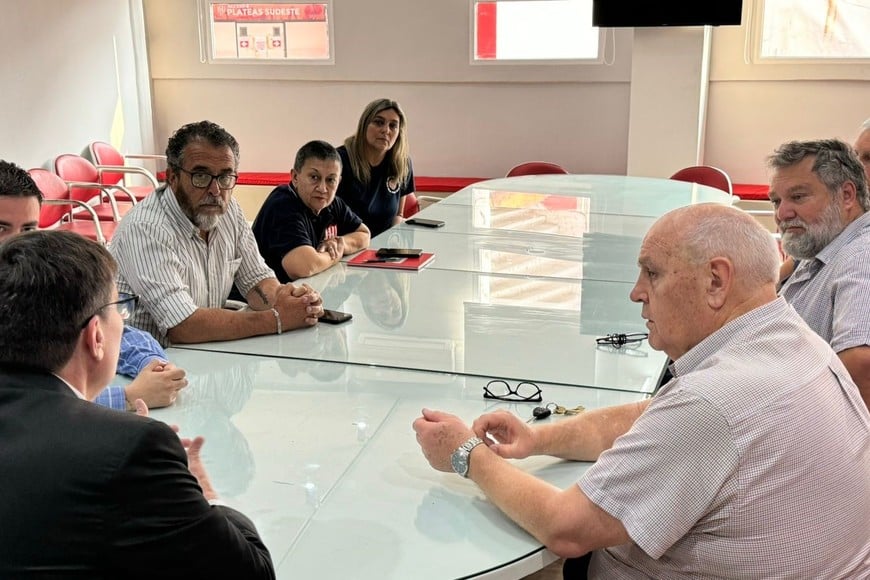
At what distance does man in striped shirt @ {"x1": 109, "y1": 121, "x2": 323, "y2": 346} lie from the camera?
2648mm

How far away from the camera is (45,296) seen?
47.2 inches

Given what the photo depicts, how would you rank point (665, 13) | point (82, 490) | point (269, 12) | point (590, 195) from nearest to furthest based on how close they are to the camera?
point (82, 490) → point (590, 195) → point (665, 13) → point (269, 12)

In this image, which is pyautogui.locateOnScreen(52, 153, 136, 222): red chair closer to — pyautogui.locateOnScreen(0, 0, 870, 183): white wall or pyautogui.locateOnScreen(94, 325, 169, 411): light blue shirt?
pyautogui.locateOnScreen(0, 0, 870, 183): white wall

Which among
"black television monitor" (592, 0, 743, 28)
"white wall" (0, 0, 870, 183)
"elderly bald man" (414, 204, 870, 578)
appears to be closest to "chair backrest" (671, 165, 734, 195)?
"white wall" (0, 0, 870, 183)

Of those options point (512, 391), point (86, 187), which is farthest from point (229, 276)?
point (86, 187)

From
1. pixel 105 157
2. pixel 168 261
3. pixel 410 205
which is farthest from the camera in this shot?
pixel 105 157

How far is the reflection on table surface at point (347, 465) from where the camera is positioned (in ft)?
4.95

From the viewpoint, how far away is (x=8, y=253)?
1.23m

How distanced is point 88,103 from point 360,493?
Answer: 6.37 metres

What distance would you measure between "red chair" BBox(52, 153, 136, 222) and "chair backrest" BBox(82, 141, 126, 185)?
240 millimetres

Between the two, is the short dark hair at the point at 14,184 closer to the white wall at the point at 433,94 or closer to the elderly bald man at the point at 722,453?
the elderly bald man at the point at 722,453

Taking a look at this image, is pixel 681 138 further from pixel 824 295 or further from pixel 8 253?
pixel 8 253

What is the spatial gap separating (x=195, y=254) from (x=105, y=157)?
14.8ft

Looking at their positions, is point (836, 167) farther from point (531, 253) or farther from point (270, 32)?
point (270, 32)
